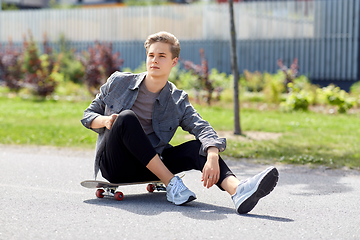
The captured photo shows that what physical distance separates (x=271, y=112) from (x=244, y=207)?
8.95 meters

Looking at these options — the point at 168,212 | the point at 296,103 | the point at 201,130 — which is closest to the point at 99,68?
the point at 296,103

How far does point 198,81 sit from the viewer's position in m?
13.5

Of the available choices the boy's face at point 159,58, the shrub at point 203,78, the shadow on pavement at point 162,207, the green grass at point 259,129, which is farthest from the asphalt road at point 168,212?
the shrub at point 203,78

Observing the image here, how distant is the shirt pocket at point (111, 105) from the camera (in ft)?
13.1

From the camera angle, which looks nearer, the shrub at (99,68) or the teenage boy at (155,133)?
the teenage boy at (155,133)

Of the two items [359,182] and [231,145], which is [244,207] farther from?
[231,145]

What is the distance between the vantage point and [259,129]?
9.30 metres

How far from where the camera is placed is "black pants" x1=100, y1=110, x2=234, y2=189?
12.2ft

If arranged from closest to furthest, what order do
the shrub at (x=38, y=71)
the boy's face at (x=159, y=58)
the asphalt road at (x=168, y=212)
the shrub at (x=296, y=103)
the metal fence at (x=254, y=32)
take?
the asphalt road at (x=168, y=212) → the boy's face at (x=159, y=58) → the shrub at (x=296, y=103) → the shrub at (x=38, y=71) → the metal fence at (x=254, y=32)

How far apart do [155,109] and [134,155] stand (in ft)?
1.63

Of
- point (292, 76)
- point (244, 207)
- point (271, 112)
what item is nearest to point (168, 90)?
point (244, 207)

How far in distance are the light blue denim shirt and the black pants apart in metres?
0.11

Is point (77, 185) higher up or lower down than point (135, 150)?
lower down

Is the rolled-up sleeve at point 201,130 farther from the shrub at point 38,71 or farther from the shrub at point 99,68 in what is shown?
the shrub at point 38,71
